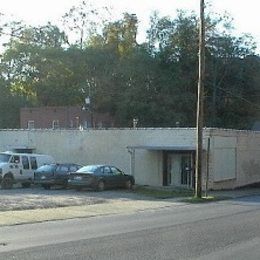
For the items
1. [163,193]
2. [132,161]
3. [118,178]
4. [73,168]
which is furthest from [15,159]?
[132,161]

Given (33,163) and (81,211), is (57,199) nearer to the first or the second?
(81,211)

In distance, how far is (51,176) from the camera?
3334 cm

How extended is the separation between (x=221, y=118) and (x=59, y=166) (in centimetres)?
3985

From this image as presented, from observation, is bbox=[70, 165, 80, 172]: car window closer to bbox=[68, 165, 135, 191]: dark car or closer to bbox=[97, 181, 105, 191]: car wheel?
bbox=[68, 165, 135, 191]: dark car

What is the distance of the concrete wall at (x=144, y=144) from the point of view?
38094 mm

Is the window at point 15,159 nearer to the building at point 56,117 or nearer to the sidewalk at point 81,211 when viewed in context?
the sidewalk at point 81,211

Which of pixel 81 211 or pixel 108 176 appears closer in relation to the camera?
pixel 81 211

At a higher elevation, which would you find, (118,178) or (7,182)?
(118,178)

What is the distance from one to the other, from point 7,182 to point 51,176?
7.55 feet

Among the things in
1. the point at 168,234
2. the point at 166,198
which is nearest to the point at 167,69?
the point at 166,198

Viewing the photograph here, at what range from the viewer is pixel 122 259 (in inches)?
433

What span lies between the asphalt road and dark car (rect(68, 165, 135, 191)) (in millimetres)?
12205

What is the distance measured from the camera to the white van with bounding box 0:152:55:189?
3297 centimetres

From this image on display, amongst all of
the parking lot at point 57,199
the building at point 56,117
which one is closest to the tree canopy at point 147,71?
the building at point 56,117
